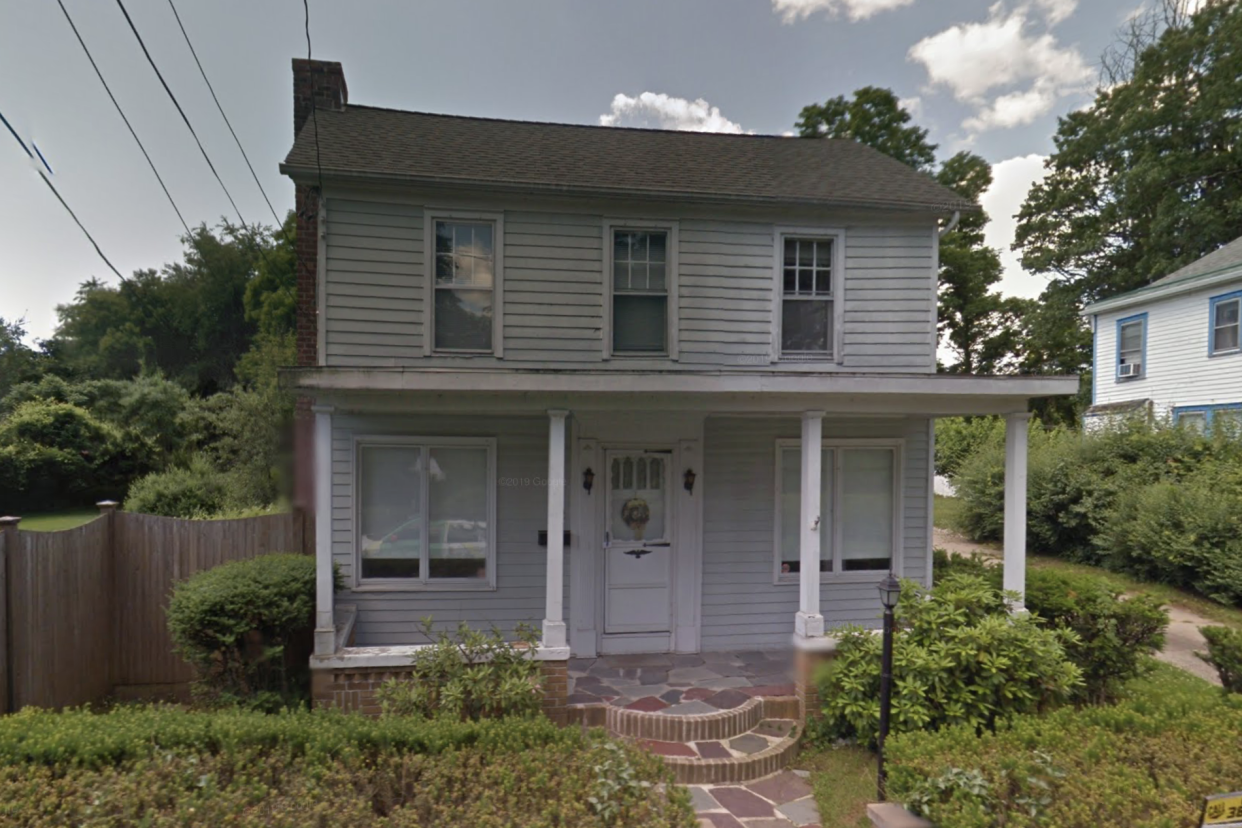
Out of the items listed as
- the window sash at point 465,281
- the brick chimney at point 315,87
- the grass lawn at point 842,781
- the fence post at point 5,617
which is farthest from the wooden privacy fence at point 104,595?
the grass lawn at point 842,781

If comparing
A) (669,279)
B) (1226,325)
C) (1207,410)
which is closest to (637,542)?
(669,279)

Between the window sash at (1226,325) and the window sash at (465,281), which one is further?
the window sash at (1226,325)

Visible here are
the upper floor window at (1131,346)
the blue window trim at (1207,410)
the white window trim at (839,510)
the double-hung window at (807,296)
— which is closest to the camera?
the white window trim at (839,510)

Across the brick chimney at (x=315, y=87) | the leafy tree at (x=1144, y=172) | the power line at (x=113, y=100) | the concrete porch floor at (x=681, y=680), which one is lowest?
the concrete porch floor at (x=681, y=680)

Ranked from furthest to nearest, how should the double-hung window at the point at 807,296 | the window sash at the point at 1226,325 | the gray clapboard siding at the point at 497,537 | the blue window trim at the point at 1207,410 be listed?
the window sash at the point at 1226,325 < the blue window trim at the point at 1207,410 < the double-hung window at the point at 807,296 < the gray clapboard siding at the point at 497,537

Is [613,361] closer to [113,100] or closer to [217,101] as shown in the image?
[217,101]

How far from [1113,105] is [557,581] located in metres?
26.7

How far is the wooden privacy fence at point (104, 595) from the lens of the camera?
3.92m

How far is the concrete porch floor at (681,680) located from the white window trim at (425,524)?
134 centimetres

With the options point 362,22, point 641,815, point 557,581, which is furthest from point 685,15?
point 641,815

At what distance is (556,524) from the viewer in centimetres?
464

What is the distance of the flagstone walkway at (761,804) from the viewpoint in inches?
138

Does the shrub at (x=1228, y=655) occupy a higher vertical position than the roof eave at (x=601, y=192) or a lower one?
lower

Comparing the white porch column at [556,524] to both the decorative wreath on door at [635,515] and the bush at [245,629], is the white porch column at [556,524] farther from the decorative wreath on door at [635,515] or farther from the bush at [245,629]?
the bush at [245,629]
